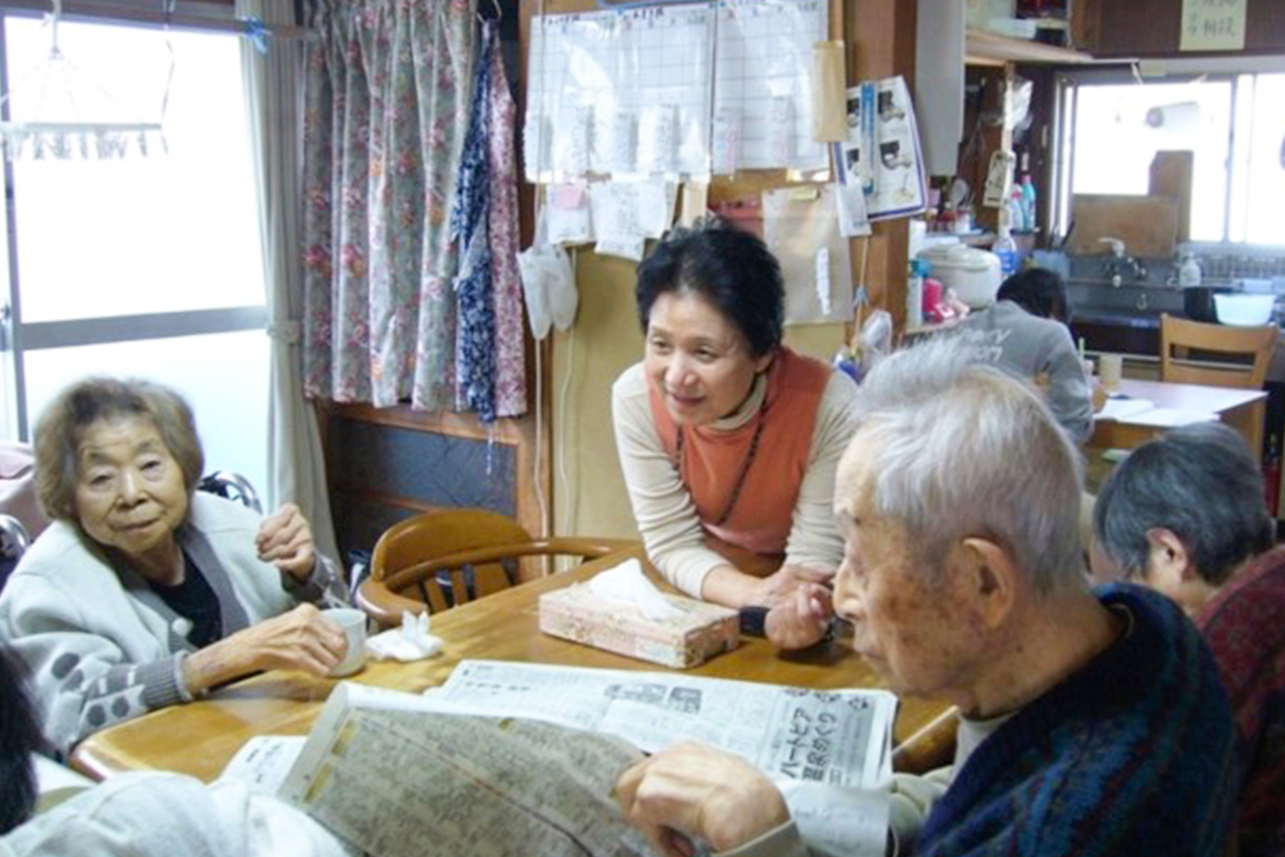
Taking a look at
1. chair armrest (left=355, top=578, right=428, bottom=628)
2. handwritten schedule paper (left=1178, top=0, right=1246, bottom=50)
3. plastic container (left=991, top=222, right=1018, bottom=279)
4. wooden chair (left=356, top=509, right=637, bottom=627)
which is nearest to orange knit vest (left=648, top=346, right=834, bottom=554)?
wooden chair (left=356, top=509, right=637, bottom=627)

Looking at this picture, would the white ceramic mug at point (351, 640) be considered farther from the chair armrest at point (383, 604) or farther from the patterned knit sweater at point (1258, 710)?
the patterned knit sweater at point (1258, 710)

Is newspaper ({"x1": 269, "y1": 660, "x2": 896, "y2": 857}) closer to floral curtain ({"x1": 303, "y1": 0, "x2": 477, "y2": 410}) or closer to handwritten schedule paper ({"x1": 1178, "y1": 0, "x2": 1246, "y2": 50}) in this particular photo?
floral curtain ({"x1": 303, "y1": 0, "x2": 477, "y2": 410})

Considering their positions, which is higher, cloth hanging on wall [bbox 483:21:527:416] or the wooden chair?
cloth hanging on wall [bbox 483:21:527:416]

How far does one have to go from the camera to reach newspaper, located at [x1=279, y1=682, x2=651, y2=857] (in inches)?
50.4

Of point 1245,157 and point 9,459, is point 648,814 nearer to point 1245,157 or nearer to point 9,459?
point 9,459

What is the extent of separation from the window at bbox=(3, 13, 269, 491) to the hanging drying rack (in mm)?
184

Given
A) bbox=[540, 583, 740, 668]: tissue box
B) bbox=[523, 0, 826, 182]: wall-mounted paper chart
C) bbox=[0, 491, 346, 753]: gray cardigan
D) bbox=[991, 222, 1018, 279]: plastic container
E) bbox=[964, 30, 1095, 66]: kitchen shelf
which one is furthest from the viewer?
bbox=[991, 222, 1018, 279]: plastic container

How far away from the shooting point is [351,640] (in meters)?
1.81

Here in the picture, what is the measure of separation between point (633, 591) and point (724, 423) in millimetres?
413

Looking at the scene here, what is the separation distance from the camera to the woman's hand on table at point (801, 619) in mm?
1874

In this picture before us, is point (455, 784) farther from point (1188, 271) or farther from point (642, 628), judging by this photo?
point (1188, 271)

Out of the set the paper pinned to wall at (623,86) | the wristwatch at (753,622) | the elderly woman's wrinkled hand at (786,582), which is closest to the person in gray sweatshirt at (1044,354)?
the paper pinned to wall at (623,86)

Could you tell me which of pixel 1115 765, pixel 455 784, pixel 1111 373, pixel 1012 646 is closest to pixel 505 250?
pixel 1111 373

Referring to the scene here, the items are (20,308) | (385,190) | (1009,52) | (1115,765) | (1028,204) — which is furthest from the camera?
(1028,204)
